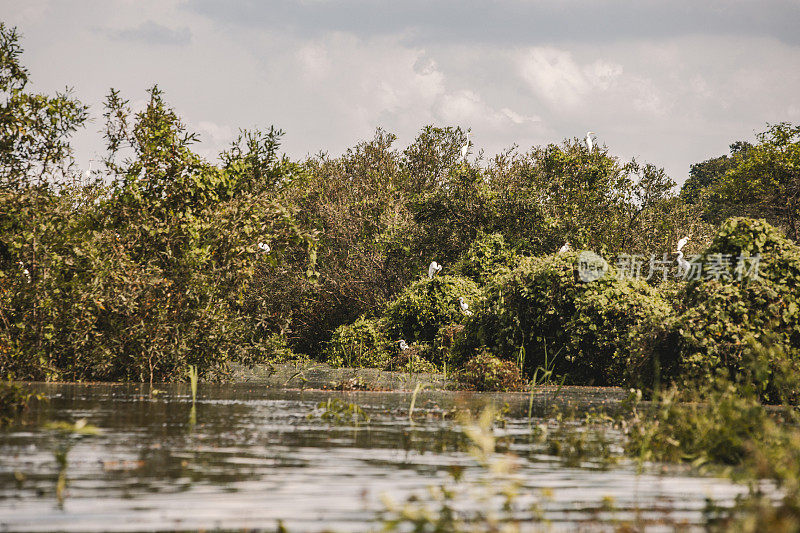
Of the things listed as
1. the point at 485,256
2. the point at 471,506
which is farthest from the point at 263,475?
the point at 485,256

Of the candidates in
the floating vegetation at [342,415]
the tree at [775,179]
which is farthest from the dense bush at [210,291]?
the tree at [775,179]

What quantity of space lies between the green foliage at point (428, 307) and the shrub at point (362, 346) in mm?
502

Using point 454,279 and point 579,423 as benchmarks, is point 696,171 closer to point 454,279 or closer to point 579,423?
point 454,279

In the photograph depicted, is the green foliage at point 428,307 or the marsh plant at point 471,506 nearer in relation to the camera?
the marsh plant at point 471,506

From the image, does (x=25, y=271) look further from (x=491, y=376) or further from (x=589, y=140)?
(x=589, y=140)

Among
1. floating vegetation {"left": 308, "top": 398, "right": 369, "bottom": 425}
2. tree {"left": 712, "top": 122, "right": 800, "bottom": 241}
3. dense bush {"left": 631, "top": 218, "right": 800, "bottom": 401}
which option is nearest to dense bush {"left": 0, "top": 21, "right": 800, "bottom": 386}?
dense bush {"left": 631, "top": 218, "right": 800, "bottom": 401}

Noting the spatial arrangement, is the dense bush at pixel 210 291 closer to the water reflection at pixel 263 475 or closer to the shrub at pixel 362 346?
the shrub at pixel 362 346

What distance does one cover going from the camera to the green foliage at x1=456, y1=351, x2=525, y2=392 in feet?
59.2

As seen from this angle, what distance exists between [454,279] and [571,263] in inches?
303

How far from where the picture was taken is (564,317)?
21.3 m

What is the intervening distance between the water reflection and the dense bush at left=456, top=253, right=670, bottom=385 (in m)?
9.08

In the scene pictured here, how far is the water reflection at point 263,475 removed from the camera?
17.3 ft

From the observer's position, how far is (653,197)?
3456cm

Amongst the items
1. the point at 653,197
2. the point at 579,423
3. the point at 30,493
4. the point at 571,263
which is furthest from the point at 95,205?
the point at 653,197
